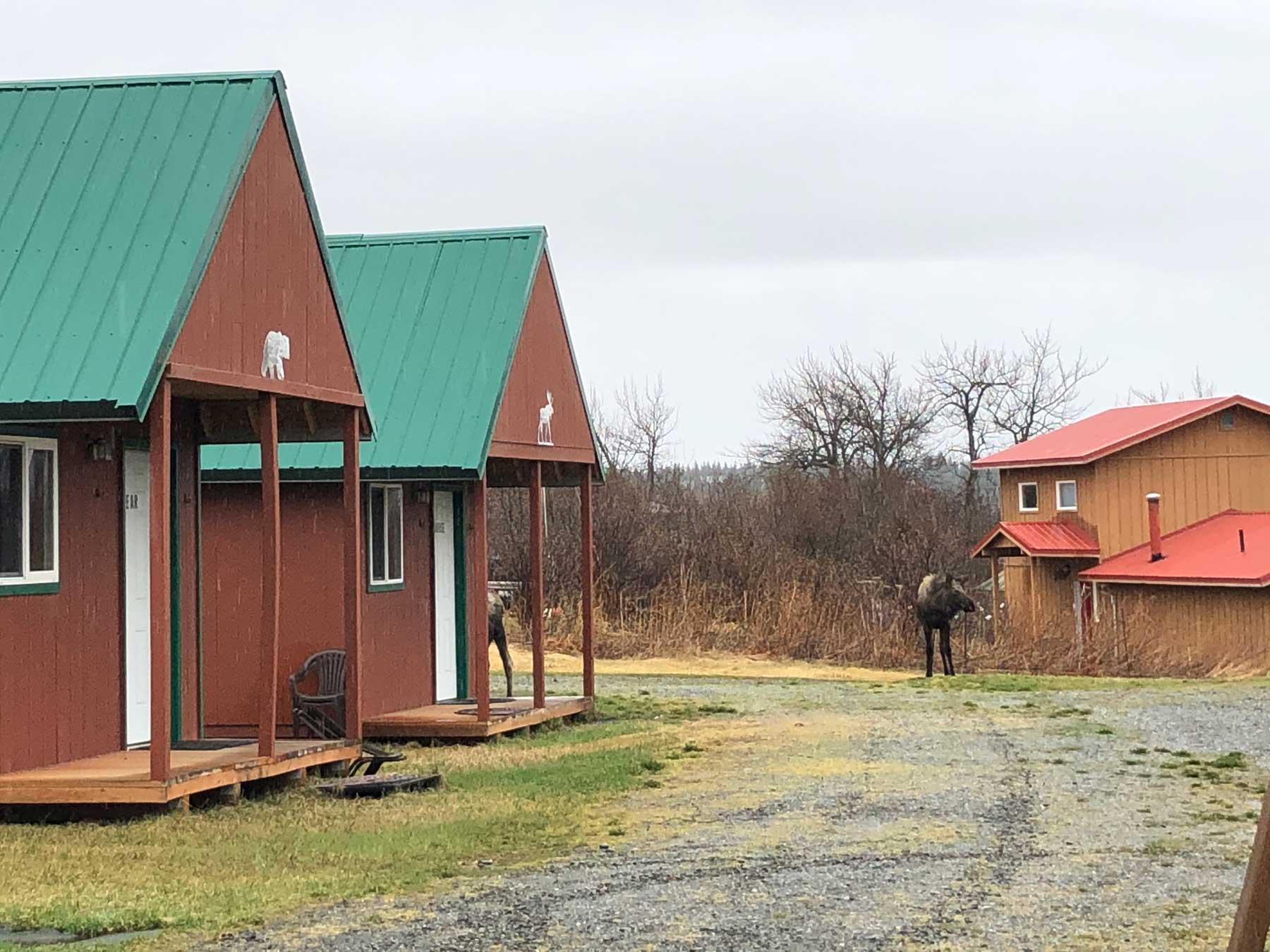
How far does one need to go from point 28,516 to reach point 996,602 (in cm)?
3242

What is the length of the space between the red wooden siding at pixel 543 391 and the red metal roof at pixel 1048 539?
22056 millimetres

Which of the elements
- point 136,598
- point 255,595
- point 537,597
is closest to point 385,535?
point 537,597

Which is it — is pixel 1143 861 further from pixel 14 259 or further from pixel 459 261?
pixel 459 261

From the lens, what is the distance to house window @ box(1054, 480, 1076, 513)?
137 feet

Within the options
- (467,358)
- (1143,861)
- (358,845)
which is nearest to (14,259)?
(358,845)

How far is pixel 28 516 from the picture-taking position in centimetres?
1211

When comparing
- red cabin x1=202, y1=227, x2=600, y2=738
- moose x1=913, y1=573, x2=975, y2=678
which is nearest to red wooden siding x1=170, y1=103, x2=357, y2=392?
red cabin x1=202, y1=227, x2=600, y2=738

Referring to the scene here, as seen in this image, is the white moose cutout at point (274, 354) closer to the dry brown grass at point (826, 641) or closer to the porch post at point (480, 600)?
the porch post at point (480, 600)

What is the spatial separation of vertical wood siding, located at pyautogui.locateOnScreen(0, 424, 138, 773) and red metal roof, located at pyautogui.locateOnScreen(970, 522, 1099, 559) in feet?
97.4

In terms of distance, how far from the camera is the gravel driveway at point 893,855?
7887 millimetres

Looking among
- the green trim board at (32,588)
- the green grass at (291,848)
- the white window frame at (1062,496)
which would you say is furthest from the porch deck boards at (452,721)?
the white window frame at (1062,496)

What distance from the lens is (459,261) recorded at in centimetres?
1842

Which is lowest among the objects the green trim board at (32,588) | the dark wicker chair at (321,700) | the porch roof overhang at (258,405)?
the dark wicker chair at (321,700)

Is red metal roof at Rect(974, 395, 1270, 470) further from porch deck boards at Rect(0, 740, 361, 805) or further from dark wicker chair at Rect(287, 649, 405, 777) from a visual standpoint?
porch deck boards at Rect(0, 740, 361, 805)
